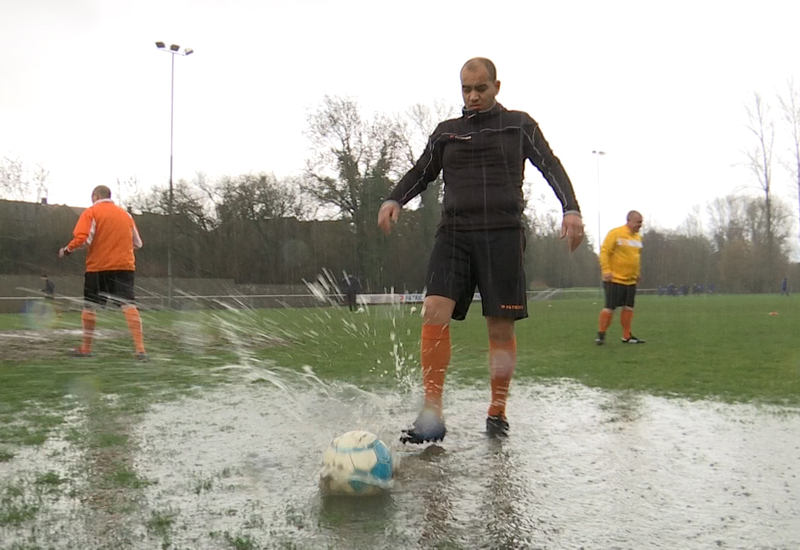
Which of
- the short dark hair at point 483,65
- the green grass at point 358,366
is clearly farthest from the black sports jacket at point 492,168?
the green grass at point 358,366

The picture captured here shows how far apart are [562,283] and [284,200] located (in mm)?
33566

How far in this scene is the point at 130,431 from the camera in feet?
13.4

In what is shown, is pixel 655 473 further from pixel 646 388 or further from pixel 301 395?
pixel 301 395

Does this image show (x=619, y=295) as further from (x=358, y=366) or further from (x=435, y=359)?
(x=435, y=359)

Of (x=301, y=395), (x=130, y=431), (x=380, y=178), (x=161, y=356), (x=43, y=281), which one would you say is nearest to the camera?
(x=130, y=431)

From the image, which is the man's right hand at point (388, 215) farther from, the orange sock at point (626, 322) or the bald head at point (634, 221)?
the bald head at point (634, 221)

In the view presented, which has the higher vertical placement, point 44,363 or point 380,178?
point 380,178

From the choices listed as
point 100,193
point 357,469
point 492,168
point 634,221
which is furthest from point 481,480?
point 634,221

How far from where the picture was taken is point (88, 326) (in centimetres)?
765

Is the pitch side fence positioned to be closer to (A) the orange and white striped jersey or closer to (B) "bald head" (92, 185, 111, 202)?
(B) "bald head" (92, 185, 111, 202)

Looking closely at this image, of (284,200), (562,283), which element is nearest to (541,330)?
(284,200)

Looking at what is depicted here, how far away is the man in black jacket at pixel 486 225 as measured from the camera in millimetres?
3914

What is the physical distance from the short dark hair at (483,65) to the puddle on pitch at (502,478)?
202 centimetres

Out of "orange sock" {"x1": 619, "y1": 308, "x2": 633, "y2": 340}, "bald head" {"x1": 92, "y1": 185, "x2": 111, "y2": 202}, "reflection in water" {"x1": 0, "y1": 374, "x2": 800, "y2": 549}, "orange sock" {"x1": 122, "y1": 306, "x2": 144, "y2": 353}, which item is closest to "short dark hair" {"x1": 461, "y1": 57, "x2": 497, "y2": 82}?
"reflection in water" {"x1": 0, "y1": 374, "x2": 800, "y2": 549}
